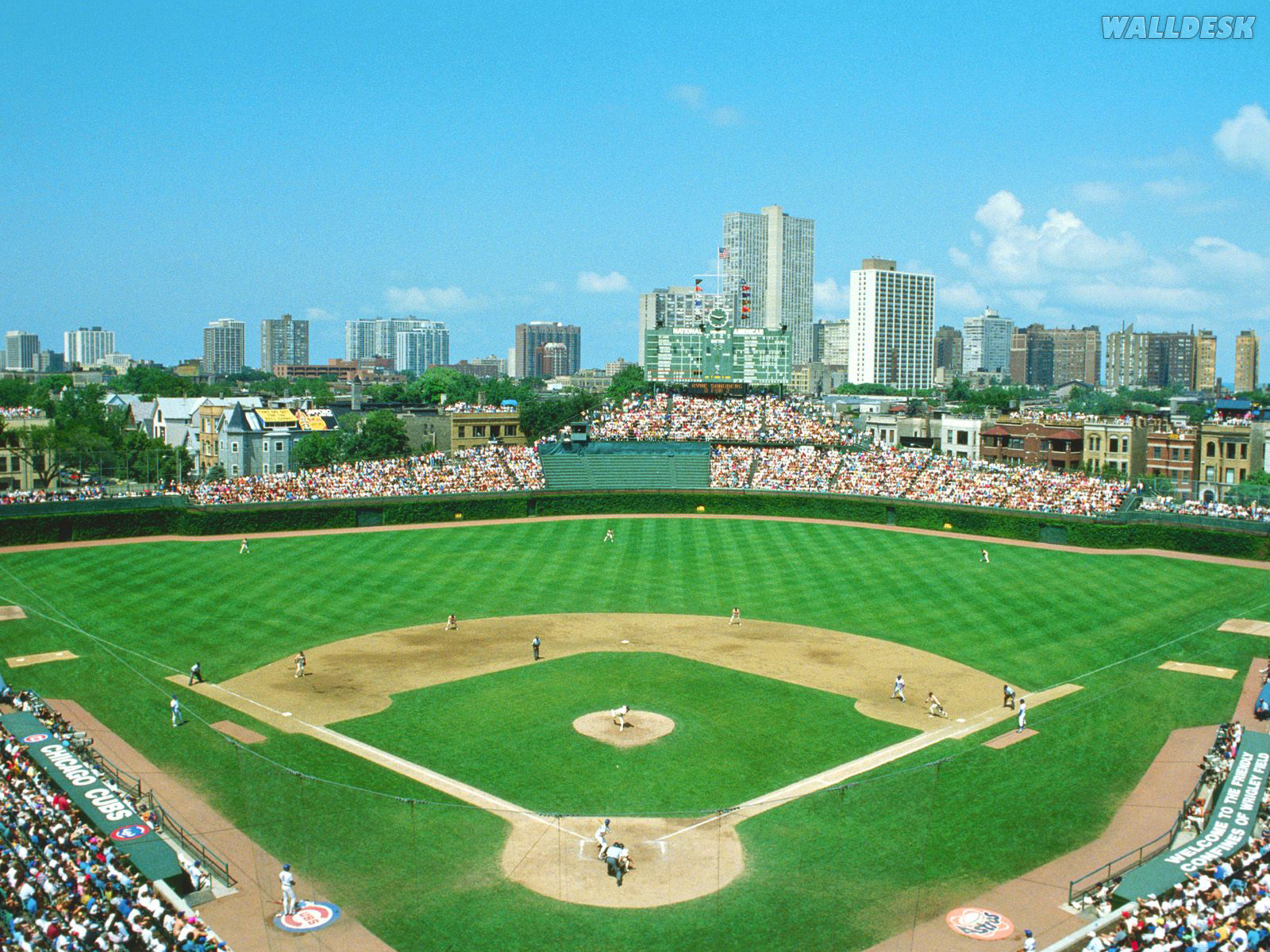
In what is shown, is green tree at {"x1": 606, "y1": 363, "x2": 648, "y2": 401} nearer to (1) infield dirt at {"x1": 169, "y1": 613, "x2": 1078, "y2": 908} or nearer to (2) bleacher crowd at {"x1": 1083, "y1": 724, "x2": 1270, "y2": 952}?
(1) infield dirt at {"x1": 169, "y1": 613, "x2": 1078, "y2": 908}

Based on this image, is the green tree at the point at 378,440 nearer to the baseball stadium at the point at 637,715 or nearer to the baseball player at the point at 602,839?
the baseball stadium at the point at 637,715

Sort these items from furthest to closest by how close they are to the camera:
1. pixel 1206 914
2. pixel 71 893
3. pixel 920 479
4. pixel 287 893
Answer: pixel 920 479 → pixel 287 893 → pixel 71 893 → pixel 1206 914

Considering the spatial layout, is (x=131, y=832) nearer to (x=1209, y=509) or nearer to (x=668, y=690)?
(x=668, y=690)

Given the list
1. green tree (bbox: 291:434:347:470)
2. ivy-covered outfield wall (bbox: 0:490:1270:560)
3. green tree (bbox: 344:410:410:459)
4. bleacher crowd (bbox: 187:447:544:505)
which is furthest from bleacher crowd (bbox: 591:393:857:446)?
green tree (bbox: 291:434:347:470)

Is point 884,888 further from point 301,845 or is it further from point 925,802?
point 301,845

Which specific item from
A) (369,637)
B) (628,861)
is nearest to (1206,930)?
(628,861)

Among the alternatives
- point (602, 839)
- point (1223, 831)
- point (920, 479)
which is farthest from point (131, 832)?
point (920, 479)
